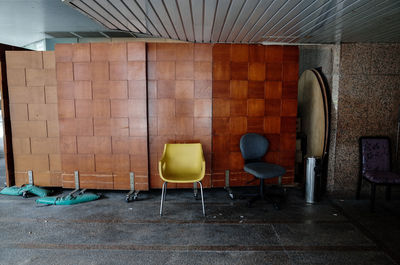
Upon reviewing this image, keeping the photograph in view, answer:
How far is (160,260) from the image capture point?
272cm

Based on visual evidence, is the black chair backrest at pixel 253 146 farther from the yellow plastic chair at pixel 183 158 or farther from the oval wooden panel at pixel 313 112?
the oval wooden panel at pixel 313 112

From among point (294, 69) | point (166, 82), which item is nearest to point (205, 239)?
point (166, 82)

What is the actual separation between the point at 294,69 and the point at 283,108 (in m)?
0.76

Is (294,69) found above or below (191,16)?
below

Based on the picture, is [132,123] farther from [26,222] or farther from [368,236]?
[368,236]

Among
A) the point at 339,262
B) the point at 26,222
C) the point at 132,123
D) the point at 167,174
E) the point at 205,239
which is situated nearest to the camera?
the point at 339,262

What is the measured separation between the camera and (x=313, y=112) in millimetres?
5035

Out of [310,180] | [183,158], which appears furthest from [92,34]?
[310,180]

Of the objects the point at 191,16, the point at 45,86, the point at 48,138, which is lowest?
the point at 48,138

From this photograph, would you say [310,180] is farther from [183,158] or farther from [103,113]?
[103,113]

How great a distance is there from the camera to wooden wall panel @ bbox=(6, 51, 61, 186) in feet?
15.3

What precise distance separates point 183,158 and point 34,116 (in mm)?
3016

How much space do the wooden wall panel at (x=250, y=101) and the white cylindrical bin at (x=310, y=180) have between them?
562mm

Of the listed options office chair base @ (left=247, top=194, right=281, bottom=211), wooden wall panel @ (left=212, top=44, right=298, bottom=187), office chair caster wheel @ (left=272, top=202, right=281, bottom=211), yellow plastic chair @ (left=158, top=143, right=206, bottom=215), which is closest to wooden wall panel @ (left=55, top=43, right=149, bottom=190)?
yellow plastic chair @ (left=158, top=143, right=206, bottom=215)
